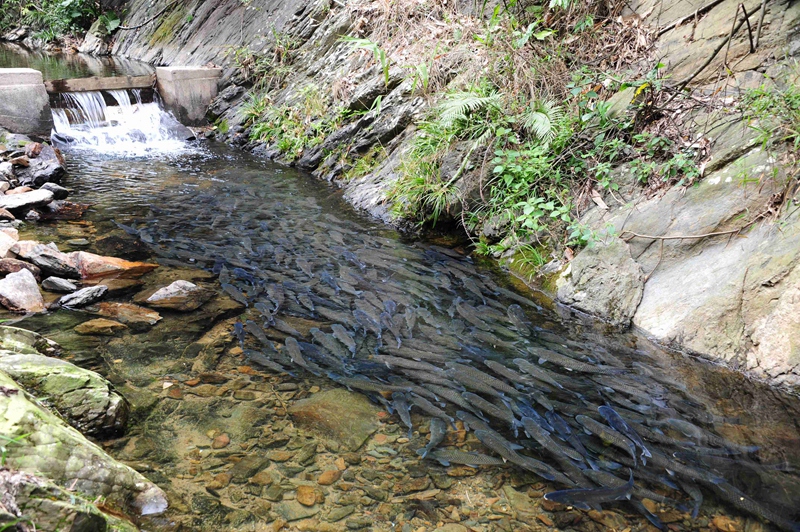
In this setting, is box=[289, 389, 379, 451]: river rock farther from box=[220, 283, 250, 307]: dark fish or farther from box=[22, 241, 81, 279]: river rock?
box=[22, 241, 81, 279]: river rock

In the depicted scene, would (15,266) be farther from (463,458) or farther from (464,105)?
(464,105)

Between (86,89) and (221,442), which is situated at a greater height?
(86,89)

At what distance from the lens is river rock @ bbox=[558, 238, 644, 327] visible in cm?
482

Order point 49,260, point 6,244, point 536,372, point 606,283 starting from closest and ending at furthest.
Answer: point 536,372 < point 606,283 < point 49,260 < point 6,244

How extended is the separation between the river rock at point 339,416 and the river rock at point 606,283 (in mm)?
2460

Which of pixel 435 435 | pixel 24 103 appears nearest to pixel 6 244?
pixel 435 435

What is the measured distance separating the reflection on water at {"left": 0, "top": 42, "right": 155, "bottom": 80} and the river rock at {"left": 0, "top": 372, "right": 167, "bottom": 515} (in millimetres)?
15301

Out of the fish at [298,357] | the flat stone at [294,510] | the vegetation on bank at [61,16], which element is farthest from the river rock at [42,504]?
the vegetation on bank at [61,16]

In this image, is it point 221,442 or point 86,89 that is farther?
point 86,89

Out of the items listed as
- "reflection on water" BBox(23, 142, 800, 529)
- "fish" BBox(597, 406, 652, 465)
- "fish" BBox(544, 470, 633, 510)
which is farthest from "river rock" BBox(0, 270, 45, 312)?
"fish" BBox(597, 406, 652, 465)

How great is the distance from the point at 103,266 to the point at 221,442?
3.08m

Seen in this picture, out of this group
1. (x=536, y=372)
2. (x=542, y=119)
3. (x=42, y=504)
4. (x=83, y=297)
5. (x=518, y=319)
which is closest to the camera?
(x=42, y=504)

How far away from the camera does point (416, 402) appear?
140 inches

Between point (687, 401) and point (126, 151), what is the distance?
10.8 m
